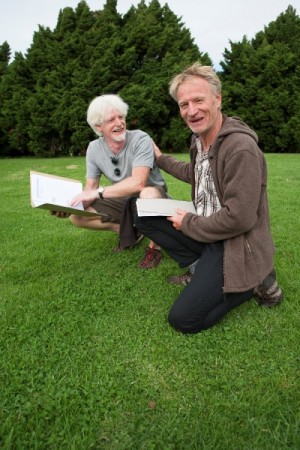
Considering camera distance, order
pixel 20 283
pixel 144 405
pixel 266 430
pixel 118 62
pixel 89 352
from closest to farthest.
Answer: pixel 266 430 < pixel 144 405 < pixel 89 352 < pixel 20 283 < pixel 118 62

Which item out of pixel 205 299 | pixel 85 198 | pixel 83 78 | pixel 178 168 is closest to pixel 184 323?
pixel 205 299

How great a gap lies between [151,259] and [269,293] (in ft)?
3.89

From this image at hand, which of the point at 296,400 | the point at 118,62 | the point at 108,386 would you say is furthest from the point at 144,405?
the point at 118,62

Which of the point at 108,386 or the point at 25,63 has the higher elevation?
the point at 25,63

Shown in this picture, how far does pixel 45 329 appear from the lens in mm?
2385

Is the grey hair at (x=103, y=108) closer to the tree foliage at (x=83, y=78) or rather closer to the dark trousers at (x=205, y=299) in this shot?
the dark trousers at (x=205, y=299)

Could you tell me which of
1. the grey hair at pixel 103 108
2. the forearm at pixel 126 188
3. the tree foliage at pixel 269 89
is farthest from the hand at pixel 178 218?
the tree foliage at pixel 269 89

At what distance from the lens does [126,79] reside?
1544cm

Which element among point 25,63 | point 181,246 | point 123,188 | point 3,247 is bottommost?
point 3,247

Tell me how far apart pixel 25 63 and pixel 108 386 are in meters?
16.1

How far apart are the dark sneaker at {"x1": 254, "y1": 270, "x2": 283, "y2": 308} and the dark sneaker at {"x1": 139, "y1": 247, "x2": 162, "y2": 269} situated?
3.41 feet

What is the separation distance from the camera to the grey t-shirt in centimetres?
315

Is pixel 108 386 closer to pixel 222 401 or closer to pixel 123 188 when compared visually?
pixel 222 401

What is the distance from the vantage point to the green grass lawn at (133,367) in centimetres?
163
